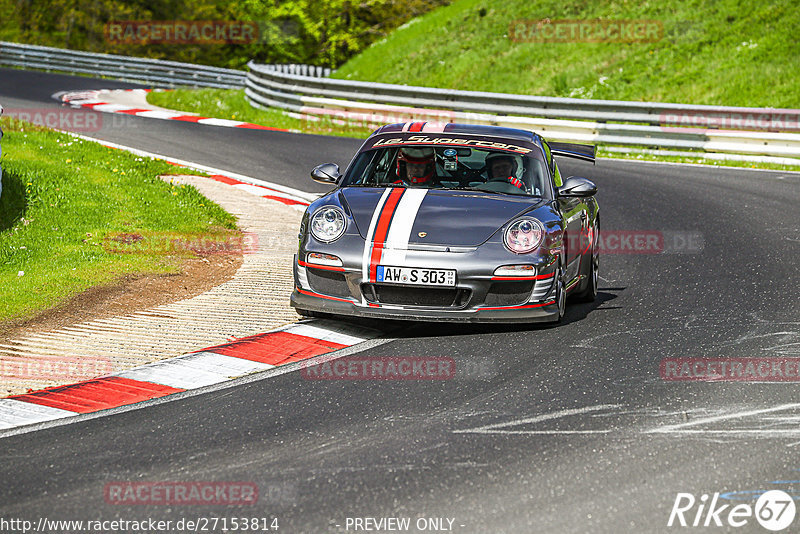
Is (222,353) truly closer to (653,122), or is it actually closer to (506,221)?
(506,221)

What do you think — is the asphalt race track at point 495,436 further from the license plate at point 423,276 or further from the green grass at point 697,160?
the green grass at point 697,160

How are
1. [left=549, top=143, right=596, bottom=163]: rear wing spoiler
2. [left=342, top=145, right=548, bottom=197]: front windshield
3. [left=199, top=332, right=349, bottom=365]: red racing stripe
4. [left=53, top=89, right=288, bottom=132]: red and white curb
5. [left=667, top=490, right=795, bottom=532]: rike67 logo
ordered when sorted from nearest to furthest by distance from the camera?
[left=667, top=490, right=795, bottom=532]: rike67 logo, [left=199, top=332, right=349, bottom=365]: red racing stripe, [left=342, top=145, right=548, bottom=197]: front windshield, [left=549, top=143, right=596, bottom=163]: rear wing spoiler, [left=53, top=89, right=288, bottom=132]: red and white curb

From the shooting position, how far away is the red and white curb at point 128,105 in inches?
845

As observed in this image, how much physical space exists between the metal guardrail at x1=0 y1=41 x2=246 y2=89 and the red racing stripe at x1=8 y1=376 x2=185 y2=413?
28.0 m

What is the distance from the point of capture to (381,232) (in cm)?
741

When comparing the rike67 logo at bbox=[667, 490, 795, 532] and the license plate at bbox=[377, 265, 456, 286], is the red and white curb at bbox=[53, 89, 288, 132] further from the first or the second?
the rike67 logo at bbox=[667, 490, 795, 532]

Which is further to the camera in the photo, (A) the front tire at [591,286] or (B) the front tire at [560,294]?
(A) the front tire at [591,286]

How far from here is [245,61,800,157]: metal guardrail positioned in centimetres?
1864

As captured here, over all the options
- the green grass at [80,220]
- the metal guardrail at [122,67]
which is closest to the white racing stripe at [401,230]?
the green grass at [80,220]

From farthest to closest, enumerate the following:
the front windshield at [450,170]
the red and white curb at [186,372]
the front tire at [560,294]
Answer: the front windshield at [450,170] → the front tire at [560,294] → the red and white curb at [186,372]

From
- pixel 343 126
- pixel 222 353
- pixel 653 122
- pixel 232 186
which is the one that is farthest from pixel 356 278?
pixel 343 126

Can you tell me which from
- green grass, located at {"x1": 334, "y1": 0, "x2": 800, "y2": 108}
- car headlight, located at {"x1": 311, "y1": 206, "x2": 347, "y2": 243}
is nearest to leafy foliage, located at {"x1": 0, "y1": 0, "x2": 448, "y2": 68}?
green grass, located at {"x1": 334, "y1": 0, "x2": 800, "y2": 108}

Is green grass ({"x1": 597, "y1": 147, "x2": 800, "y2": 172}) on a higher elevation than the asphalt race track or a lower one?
higher

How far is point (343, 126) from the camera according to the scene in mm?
21875
